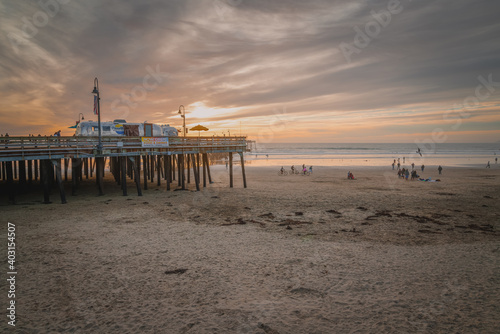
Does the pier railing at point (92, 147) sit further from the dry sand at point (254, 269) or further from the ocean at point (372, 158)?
the ocean at point (372, 158)

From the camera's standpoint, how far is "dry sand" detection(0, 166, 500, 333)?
6.47 meters

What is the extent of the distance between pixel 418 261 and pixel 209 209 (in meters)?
11.9

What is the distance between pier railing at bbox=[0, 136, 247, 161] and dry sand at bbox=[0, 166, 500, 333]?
3.54m

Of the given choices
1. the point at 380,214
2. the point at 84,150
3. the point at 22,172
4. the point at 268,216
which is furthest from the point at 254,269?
the point at 22,172

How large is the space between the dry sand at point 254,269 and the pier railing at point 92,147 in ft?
11.6

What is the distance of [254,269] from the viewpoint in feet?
30.1

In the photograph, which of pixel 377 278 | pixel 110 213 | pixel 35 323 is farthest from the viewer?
pixel 110 213

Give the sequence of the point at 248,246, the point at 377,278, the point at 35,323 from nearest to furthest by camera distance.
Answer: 1. the point at 35,323
2. the point at 377,278
3. the point at 248,246

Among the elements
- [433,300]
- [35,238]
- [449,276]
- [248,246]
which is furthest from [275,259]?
[35,238]

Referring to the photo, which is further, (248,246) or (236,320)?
(248,246)

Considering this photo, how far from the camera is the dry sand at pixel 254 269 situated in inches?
255

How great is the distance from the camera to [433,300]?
7254mm

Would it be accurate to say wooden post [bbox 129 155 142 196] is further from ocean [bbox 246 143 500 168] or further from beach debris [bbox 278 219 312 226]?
ocean [bbox 246 143 500 168]

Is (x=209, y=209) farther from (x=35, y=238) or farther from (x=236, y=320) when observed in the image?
(x=236, y=320)
